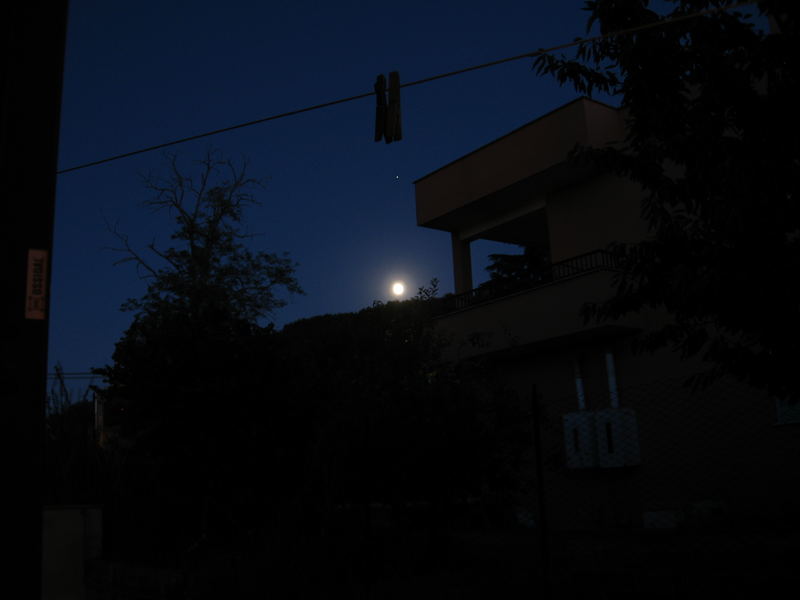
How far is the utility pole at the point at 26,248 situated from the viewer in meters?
2.13

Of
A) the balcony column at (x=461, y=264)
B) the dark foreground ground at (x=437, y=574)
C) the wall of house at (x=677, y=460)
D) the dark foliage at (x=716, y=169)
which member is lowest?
the dark foreground ground at (x=437, y=574)

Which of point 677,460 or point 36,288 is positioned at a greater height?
point 36,288

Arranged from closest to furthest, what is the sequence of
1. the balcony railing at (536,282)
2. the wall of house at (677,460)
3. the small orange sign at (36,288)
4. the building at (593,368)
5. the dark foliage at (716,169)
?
the small orange sign at (36,288) < the dark foliage at (716,169) < the wall of house at (677,460) < the building at (593,368) < the balcony railing at (536,282)

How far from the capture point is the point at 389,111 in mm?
6352

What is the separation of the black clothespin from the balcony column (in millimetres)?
12667

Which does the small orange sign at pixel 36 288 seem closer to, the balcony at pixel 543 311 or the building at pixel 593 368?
the building at pixel 593 368

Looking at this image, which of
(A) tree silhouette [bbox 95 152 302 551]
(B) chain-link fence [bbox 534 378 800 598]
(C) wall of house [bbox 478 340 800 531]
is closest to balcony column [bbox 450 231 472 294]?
(C) wall of house [bbox 478 340 800 531]

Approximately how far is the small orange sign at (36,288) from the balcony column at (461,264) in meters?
16.9

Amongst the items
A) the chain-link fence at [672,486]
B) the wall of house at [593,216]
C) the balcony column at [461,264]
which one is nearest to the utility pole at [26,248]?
the chain-link fence at [672,486]

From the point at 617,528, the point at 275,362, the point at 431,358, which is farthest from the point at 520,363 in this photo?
the point at 275,362

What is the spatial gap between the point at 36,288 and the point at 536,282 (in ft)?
47.2

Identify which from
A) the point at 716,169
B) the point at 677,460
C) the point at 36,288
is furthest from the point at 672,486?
the point at 36,288

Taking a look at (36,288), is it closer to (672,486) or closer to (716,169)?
(716,169)

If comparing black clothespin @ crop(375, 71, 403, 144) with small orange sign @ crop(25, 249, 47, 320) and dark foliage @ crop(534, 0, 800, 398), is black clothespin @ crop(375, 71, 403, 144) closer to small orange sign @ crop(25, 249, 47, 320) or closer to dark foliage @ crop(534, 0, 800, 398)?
dark foliage @ crop(534, 0, 800, 398)
